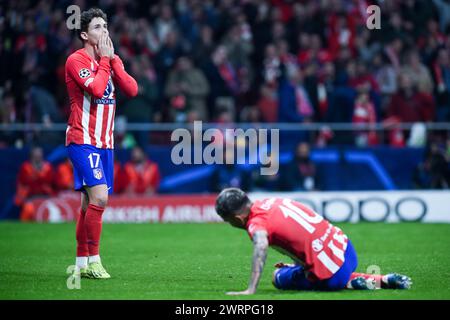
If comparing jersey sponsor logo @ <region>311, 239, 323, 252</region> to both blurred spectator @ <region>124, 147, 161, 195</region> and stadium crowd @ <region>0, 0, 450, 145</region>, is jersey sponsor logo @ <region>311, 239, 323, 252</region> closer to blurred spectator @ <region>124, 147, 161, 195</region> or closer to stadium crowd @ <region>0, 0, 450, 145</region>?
blurred spectator @ <region>124, 147, 161, 195</region>

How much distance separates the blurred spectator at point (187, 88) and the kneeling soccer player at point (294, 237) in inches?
456

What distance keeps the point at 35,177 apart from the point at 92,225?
30.5 ft

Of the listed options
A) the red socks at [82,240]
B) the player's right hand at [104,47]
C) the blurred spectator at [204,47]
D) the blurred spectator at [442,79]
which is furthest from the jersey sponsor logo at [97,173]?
the blurred spectator at [442,79]

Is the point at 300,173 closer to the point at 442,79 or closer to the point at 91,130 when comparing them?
the point at 442,79

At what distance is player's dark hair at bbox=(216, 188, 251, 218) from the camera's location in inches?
298

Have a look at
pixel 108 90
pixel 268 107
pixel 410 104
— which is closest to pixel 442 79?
pixel 410 104

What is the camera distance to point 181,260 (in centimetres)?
1140

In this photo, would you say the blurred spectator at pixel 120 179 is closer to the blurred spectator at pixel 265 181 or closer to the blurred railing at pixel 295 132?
the blurred railing at pixel 295 132

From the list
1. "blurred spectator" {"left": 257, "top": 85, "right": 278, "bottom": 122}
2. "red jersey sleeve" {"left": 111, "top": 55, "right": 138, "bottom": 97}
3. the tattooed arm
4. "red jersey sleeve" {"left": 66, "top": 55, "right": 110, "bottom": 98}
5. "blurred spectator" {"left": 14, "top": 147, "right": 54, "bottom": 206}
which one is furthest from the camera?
"blurred spectator" {"left": 257, "top": 85, "right": 278, "bottom": 122}

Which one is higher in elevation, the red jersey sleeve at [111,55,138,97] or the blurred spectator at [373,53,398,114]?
the blurred spectator at [373,53,398,114]

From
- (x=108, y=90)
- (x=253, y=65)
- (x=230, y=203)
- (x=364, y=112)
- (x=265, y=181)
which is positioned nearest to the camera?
(x=230, y=203)

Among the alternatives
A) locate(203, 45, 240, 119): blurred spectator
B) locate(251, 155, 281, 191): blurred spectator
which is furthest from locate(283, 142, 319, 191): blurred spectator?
locate(203, 45, 240, 119): blurred spectator
